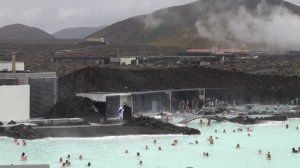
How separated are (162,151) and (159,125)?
682 centimetres

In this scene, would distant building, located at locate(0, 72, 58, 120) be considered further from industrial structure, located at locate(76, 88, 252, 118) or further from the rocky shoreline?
the rocky shoreline

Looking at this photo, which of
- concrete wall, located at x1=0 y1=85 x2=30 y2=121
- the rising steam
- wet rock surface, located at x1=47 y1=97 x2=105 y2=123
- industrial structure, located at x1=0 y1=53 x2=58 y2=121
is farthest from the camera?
the rising steam

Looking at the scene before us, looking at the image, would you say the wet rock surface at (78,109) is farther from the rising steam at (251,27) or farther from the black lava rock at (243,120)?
the rising steam at (251,27)

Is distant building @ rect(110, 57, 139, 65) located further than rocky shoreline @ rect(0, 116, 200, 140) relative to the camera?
Yes

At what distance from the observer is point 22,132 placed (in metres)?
33.6

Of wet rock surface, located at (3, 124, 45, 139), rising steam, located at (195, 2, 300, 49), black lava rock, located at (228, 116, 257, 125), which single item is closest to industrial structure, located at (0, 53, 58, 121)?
wet rock surface, located at (3, 124, 45, 139)

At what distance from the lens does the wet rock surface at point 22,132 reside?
3329 cm

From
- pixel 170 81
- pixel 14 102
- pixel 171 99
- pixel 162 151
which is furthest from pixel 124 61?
pixel 162 151

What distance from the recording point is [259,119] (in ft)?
147

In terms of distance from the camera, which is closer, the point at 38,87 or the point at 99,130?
Result: the point at 99,130

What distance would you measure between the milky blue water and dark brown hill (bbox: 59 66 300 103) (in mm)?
14252

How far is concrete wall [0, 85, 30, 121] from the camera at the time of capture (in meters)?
36.8

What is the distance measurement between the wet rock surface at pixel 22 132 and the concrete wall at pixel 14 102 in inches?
94.0

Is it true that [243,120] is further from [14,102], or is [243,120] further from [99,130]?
[14,102]
